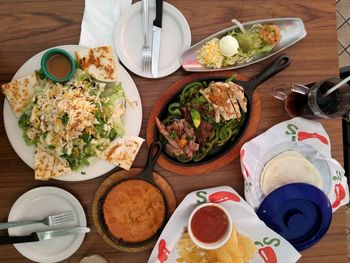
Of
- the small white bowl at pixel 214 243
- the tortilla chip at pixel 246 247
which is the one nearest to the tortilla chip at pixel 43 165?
the small white bowl at pixel 214 243

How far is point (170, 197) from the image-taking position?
1634 millimetres

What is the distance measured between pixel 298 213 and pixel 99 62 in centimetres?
105

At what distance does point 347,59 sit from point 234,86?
1493mm

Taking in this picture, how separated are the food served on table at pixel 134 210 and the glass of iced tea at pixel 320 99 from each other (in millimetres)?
709

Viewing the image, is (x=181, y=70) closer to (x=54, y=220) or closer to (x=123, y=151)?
(x=123, y=151)

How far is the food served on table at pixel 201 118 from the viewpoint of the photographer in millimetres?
1589

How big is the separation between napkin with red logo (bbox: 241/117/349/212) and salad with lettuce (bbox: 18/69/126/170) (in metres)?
0.57

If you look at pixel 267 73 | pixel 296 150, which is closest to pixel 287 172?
pixel 296 150

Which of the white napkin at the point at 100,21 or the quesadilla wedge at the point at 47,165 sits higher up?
the white napkin at the point at 100,21

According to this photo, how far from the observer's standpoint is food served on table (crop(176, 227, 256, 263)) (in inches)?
62.9

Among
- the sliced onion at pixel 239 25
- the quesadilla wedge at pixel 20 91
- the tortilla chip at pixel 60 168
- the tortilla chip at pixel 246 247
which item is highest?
the sliced onion at pixel 239 25

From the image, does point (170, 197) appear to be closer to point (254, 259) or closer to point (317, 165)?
point (254, 259)

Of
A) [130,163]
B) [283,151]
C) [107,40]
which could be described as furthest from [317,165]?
[107,40]

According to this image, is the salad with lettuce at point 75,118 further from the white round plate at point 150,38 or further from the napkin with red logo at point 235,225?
the napkin with red logo at point 235,225
